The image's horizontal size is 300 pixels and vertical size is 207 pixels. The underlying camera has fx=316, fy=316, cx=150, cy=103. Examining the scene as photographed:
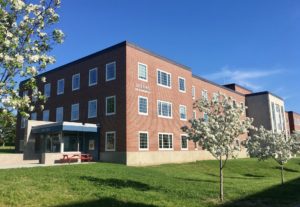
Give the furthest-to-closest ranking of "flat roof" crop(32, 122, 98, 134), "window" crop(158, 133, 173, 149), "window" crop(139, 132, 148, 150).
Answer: "window" crop(158, 133, 173, 149)
"window" crop(139, 132, 148, 150)
"flat roof" crop(32, 122, 98, 134)

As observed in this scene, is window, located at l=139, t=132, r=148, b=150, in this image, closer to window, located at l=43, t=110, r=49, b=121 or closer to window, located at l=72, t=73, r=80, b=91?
window, located at l=72, t=73, r=80, b=91

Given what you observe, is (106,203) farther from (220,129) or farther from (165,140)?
(165,140)

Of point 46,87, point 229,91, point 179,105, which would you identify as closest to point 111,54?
point 179,105

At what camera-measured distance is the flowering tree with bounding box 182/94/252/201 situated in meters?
14.0

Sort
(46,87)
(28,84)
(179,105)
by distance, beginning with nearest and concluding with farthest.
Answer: (28,84), (179,105), (46,87)

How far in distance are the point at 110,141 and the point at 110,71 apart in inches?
295

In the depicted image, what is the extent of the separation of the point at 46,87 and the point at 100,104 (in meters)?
13.1

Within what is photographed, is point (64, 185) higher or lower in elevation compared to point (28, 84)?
lower

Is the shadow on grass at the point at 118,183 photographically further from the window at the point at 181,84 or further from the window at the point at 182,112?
the window at the point at 181,84

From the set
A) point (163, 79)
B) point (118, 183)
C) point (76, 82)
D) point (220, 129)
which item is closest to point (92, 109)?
point (76, 82)

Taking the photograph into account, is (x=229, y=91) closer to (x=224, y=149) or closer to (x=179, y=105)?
(x=179, y=105)

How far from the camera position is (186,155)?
1508 inches

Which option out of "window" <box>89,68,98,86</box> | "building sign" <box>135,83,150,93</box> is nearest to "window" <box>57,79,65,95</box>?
"window" <box>89,68,98,86</box>

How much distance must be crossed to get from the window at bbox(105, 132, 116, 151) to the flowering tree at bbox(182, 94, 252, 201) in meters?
17.7
